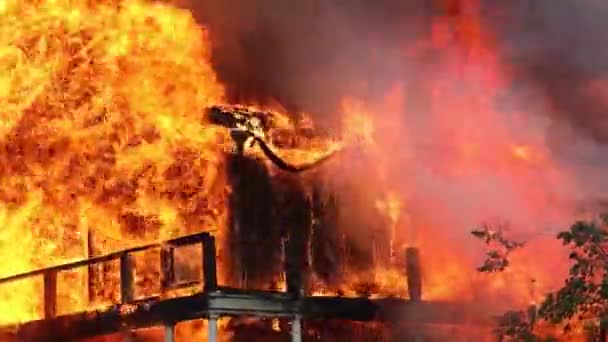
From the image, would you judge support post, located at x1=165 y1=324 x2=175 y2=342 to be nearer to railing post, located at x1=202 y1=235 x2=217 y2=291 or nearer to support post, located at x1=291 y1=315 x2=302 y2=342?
railing post, located at x1=202 y1=235 x2=217 y2=291

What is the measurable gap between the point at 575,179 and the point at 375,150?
414 centimetres

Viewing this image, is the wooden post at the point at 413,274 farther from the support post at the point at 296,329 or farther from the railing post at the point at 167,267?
the railing post at the point at 167,267

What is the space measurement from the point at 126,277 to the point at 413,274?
5077 millimetres

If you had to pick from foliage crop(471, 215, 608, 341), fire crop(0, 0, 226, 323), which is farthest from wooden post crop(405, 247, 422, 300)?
foliage crop(471, 215, 608, 341)

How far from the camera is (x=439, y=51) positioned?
79.9ft

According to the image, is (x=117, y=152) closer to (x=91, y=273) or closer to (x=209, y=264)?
(x=91, y=273)

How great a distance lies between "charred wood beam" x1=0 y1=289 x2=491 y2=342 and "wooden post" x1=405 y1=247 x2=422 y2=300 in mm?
184

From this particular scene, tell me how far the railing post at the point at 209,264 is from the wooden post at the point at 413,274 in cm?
455

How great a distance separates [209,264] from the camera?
1662cm

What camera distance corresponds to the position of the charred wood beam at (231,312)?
16922 millimetres

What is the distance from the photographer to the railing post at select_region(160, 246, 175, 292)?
17359 mm

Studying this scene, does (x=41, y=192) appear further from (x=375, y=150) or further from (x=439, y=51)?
(x=439, y=51)

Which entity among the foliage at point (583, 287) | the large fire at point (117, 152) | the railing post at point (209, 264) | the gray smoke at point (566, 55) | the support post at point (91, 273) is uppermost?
the gray smoke at point (566, 55)

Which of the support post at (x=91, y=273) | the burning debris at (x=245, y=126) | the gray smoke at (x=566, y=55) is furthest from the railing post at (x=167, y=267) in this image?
the gray smoke at (x=566, y=55)
